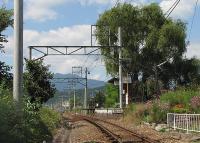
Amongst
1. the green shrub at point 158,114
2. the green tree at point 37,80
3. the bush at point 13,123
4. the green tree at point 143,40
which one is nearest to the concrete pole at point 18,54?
the bush at point 13,123

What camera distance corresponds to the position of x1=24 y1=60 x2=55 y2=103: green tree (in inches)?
1268

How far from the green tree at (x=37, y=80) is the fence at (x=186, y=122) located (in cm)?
797

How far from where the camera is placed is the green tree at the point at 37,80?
32.2 m

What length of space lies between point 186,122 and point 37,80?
29.3 ft

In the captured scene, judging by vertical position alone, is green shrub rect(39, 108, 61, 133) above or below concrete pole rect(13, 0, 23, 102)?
below

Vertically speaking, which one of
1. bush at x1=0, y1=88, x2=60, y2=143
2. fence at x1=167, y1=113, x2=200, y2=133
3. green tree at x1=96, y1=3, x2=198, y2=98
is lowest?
fence at x1=167, y1=113, x2=200, y2=133

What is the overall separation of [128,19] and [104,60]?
699cm

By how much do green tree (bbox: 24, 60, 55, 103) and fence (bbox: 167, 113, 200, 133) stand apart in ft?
26.2

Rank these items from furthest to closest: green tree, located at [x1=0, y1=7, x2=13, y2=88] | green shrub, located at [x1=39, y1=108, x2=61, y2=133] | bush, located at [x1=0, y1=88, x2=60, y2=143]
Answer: green shrub, located at [x1=39, y1=108, x2=61, y2=133] < green tree, located at [x1=0, y1=7, x2=13, y2=88] < bush, located at [x1=0, y1=88, x2=60, y2=143]

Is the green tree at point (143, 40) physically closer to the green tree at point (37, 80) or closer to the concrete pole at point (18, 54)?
the green tree at point (37, 80)

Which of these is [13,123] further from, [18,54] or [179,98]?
[179,98]

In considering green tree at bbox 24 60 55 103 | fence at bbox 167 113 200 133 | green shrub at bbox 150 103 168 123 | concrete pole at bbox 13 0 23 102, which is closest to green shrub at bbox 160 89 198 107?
green shrub at bbox 150 103 168 123

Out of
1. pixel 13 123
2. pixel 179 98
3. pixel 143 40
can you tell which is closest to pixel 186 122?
pixel 179 98

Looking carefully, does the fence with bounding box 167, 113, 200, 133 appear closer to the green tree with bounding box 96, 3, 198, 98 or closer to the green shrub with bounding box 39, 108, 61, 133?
the green shrub with bounding box 39, 108, 61, 133
